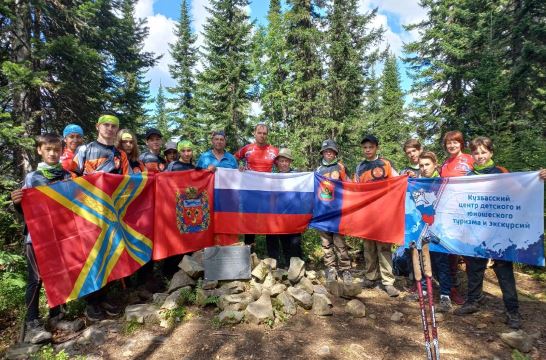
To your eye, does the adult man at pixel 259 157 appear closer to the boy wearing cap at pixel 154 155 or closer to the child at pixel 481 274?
the boy wearing cap at pixel 154 155

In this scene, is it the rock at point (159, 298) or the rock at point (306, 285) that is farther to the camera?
the rock at point (306, 285)

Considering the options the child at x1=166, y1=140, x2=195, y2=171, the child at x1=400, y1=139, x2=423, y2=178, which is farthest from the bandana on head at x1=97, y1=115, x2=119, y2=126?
the child at x1=400, y1=139, x2=423, y2=178

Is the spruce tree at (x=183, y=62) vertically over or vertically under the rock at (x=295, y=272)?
over

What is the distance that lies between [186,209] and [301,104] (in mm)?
15062

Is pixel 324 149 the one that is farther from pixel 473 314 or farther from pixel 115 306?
pixel 115 306

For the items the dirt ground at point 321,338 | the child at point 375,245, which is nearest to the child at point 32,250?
the dirt ground at point 321,338

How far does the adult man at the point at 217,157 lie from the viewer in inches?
256

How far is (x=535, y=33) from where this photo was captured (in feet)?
47.2

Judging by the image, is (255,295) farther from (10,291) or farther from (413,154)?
(10,291)

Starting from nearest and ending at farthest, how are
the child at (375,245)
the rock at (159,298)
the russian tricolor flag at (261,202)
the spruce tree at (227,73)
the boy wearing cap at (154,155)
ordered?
the rock at (159,298)
the child at (375,245)
the russian tricolor flag at (261,202)
the boy wearing cap at (154,155)
the spruce tree at (227,73)

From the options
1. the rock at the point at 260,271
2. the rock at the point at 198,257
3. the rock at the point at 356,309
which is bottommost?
the rock at the point at 356,309

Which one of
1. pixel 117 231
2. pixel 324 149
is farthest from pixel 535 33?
pixel 117 231

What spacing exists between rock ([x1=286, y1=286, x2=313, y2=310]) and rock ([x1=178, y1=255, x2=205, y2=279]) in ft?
4.86

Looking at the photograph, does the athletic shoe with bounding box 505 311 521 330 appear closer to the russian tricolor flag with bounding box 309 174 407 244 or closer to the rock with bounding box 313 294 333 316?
the russian tricolor flag with bounding box 309 174 407 244
